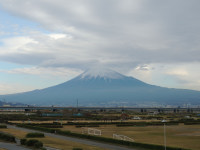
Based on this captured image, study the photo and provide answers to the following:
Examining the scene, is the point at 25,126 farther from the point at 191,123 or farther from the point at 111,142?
the point at 191,123

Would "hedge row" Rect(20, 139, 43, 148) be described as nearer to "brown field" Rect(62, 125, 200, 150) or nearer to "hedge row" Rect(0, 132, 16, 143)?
"hedge row" Rect(0, 132, 16, 143)

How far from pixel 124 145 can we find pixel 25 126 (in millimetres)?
38887

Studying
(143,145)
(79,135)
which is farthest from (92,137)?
(143,145)

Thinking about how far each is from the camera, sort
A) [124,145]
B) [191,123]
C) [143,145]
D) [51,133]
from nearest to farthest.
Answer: [143,145] < [124,145] < [51,133] < [191,123]

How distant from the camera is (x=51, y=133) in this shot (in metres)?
61.7

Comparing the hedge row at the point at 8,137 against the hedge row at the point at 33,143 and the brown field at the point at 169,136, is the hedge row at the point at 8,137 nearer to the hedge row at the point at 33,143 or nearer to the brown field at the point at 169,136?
the hedge row at the point at 33,143

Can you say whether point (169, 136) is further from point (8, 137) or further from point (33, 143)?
point (8, 137)

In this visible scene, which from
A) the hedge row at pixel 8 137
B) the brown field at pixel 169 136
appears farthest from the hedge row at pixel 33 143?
the brown field at pixel 169 136

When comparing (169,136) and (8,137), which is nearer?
(8,137)

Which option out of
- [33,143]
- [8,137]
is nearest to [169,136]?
[33,143]

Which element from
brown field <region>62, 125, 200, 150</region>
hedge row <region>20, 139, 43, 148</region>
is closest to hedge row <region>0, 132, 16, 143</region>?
→ hedge row <region>20, 139, 43, 148</region>

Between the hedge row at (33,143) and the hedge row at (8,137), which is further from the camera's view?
the hedge row at (8,137)

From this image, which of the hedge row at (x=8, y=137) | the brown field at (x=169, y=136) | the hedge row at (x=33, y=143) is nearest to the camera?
the hedge row at (x=33, y=143)

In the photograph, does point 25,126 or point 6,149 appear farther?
point 25,126
